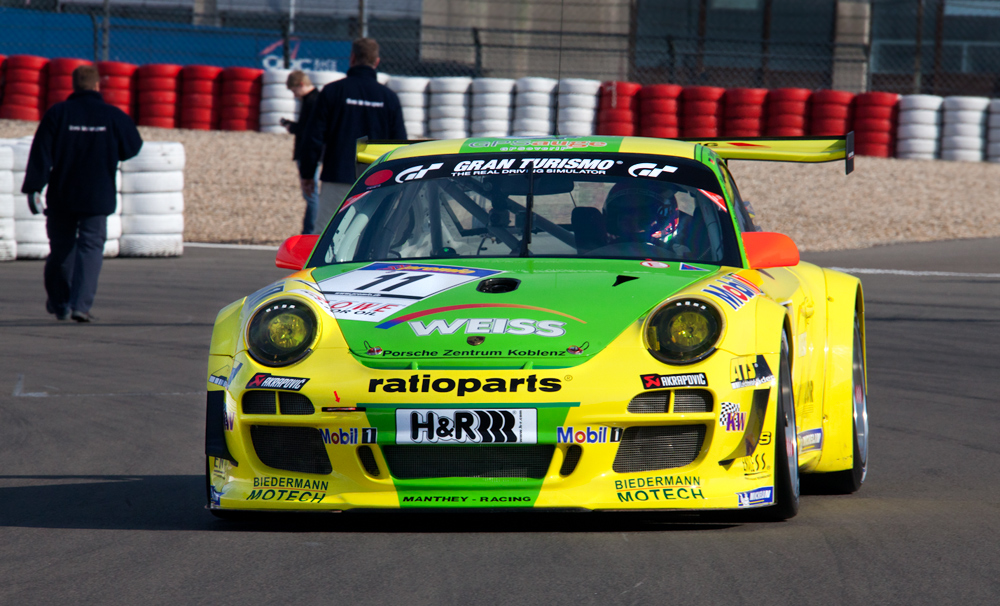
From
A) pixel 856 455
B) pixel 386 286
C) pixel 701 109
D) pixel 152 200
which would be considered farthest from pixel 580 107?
pixel 386 286

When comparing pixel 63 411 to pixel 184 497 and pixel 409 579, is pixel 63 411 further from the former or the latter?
pixel 409 579

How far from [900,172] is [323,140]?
13.8 m

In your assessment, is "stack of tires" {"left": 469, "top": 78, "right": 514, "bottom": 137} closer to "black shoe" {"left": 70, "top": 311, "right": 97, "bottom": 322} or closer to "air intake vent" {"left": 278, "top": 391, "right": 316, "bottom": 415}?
"black shoe" {"left": 70, "top": 311, "right": 97, "bottom": 322}

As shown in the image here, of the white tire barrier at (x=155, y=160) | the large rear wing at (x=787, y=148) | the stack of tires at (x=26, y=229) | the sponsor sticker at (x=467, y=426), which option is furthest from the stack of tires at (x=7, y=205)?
the sponsor sticker at (x=467, y=426)

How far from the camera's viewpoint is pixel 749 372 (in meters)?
3.79

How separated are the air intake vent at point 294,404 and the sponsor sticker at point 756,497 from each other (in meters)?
1.16

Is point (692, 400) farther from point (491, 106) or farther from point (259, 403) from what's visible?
point (491, 106)

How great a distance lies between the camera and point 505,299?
13.2 ft

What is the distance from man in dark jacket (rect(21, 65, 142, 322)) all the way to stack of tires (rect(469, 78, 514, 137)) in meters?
12.8

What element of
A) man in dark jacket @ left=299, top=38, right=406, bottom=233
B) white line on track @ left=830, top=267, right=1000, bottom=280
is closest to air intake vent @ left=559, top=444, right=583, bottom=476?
man in dark jacket @ left=299, top=38, right=406, bottom=233

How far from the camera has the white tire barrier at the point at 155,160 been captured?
14.4 m

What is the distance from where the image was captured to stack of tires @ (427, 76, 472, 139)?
22438 mm

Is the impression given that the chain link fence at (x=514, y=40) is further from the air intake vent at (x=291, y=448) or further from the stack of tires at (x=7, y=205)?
the air intake vent at (x=291, y=448)

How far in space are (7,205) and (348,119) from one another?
523cm
